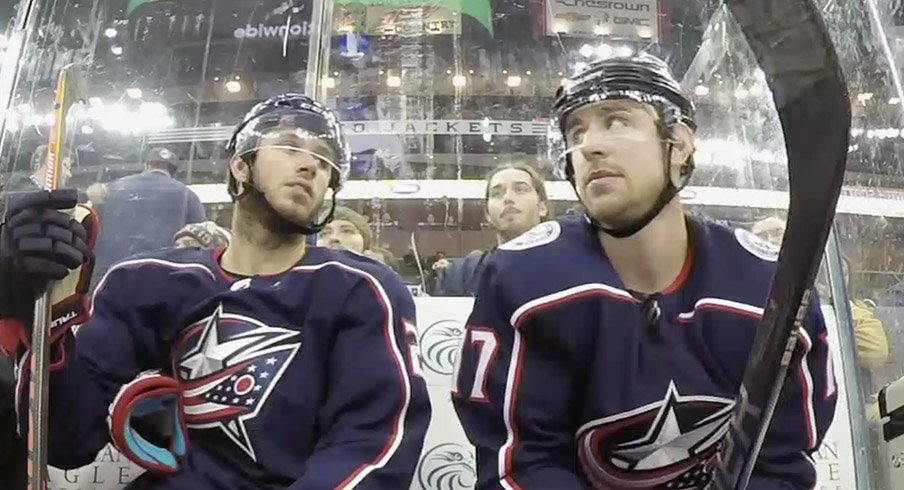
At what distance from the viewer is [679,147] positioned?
1032mm

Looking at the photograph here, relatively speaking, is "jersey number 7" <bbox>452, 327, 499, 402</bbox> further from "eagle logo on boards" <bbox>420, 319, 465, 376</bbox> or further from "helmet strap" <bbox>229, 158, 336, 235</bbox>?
"eagle logo on boards" <bbox>420, 319, 465, 376</bbox>

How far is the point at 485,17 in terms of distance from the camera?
8.98 ft

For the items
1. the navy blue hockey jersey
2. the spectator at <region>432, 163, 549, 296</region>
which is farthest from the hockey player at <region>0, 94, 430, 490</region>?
the spectator at <region>432, 163, 549, 296</region>

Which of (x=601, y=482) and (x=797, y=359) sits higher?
(x=797, y=359)

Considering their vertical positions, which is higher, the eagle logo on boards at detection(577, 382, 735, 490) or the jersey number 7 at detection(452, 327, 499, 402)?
the jersey number 7 at detection(452, 327, 499, 402)

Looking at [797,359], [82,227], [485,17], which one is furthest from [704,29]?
[82,227]

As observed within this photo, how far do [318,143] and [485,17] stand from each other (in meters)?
1.63

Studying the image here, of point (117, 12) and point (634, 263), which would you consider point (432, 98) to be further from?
point (634, 263)

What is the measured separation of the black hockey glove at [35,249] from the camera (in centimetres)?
101

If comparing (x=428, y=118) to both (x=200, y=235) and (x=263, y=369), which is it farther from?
(x=263, y=369)

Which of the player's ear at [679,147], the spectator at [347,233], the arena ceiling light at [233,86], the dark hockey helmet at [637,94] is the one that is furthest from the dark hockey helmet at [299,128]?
the arena ceiling light at [233,86]

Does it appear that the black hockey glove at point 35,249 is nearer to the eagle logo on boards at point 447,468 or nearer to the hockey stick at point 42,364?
the hockey stick at point 42,364

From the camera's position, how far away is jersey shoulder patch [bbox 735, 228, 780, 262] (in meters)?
1.02

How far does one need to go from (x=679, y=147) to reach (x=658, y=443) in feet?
1.02
